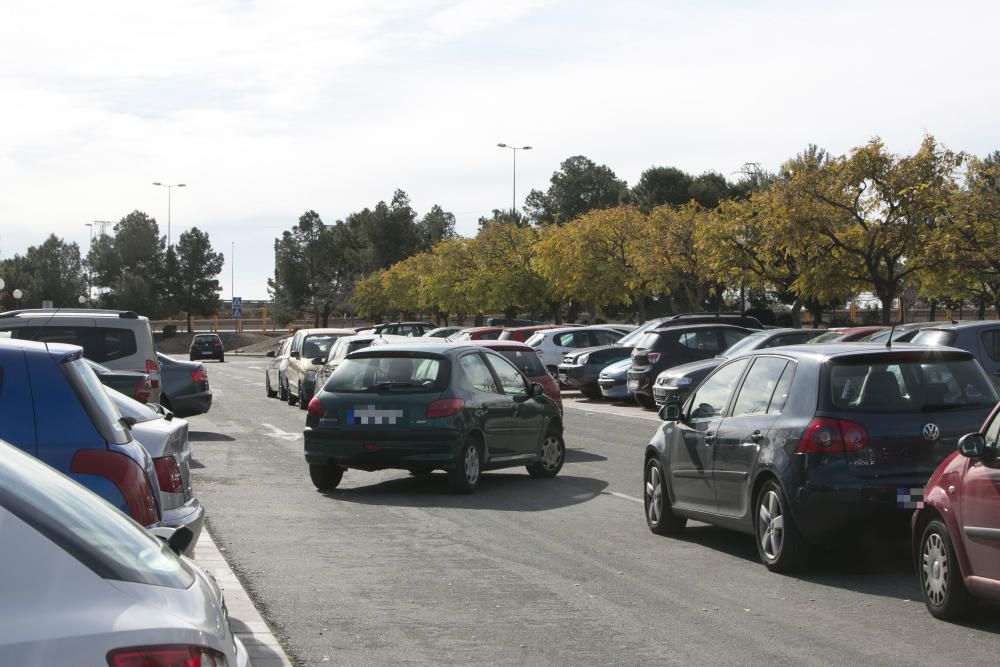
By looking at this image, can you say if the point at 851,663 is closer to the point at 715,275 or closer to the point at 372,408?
the point at 372,408

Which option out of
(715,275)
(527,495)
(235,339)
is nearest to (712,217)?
(715,275)

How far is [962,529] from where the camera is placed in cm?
733

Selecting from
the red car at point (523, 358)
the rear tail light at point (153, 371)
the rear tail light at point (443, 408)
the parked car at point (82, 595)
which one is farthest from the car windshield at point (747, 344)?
the parked car at point (82, 595)

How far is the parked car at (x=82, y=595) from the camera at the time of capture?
9.68ft

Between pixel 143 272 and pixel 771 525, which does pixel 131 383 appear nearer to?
pixel 771 525

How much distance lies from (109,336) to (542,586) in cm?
1052

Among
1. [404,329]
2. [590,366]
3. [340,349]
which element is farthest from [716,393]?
[404,329]

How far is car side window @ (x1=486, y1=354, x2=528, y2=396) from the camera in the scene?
49.1 feet

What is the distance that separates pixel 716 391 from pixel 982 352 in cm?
763

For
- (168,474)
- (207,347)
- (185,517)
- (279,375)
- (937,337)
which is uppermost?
(937,337)

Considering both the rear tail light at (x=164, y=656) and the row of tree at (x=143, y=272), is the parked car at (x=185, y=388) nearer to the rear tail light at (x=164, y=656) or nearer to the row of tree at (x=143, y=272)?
the rear tail light at (x=164, y=656)

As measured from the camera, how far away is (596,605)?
8062 millimetres

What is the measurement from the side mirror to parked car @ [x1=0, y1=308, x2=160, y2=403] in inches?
461

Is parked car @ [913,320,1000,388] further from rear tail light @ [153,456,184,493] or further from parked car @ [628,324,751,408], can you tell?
rear tail light @ [153,456,184,493]
